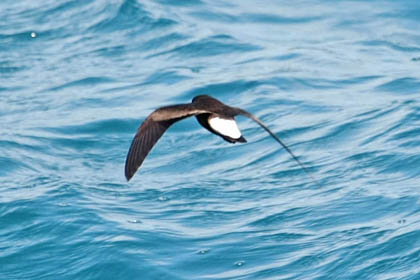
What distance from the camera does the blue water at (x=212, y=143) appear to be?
7277mm

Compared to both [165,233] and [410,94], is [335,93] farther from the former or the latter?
[165,233]

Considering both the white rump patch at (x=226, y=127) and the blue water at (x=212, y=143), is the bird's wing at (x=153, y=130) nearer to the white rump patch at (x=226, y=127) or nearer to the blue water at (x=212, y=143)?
the white rump patch at (x=226, y=127)

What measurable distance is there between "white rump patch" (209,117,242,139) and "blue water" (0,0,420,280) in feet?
5.52

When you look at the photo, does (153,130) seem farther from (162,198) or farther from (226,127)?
(162,198)

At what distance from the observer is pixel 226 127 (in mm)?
5535

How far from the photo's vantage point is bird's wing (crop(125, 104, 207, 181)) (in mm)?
5148

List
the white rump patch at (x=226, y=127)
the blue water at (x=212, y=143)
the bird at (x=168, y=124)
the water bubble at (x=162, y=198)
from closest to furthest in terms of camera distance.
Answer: the bird at (x=168, y=124)
the white rump patch at (x=226, y=127)
the blue water at (x=212, y=143)
the water bubble at (x=162, y=198)

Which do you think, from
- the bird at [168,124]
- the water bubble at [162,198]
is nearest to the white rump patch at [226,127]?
the bird at [168,124]

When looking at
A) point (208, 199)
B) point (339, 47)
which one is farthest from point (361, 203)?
point (339, 47)

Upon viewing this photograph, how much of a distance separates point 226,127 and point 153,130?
0.48m

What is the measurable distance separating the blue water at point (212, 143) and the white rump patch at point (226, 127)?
5.52 ft

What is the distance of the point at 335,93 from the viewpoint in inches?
404

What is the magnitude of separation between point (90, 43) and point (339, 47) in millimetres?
3382

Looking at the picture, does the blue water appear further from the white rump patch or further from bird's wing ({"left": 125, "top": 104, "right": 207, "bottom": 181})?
bird's wing ({"left": 125, "top": 104, "right": 207, "bottom": 181})
